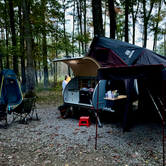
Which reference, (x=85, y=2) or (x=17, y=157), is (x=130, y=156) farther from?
(x=85, y=2)

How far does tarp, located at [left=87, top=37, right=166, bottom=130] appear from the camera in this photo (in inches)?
153

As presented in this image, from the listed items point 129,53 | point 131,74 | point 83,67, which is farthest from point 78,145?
point 129,53

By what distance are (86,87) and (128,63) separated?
2.28 meters

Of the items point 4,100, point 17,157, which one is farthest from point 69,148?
point 4,100

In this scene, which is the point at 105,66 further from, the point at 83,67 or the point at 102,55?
the point at 83,67

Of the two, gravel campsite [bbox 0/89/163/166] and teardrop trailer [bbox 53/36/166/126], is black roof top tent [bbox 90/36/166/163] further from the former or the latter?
gravel campsite [bbox 0/89/163/166]

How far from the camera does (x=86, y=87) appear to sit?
734 centimetres

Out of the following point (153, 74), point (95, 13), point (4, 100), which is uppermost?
point (95, 13)

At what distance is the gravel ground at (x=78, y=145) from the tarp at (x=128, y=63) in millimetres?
804

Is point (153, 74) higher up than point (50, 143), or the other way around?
point (153, 74)

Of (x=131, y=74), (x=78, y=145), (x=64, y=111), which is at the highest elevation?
(x=131, y=74)

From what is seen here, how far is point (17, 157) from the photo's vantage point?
3.51 meters

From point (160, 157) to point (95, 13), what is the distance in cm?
744

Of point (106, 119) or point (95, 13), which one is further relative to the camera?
point (95, 13)
